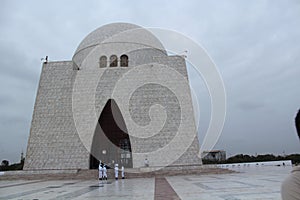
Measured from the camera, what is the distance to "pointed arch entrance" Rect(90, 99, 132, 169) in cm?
1669

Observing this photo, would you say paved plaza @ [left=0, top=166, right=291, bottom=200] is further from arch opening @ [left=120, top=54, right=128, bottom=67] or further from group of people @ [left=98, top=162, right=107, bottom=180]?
arch opening @ [left=120, top=54, right=128, bottom=67]

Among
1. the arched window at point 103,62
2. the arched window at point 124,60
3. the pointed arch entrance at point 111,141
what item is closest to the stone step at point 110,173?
the pointed arch entrance at point 111,141

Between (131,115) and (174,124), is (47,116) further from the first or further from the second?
(174,124)

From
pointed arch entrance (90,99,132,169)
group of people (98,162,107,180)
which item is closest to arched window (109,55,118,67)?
pointed arch entrance (90,99,132,169)

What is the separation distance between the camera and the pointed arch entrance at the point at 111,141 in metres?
16.7

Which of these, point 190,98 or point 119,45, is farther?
point 119,45

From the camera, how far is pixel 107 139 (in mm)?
18469

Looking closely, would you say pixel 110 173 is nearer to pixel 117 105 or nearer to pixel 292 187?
pixel 117 105

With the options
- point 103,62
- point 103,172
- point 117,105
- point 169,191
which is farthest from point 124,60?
point 169,191

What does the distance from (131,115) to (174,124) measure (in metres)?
2.26

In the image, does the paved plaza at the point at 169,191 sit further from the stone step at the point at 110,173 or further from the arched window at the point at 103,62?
the arched window at the point at 103,62

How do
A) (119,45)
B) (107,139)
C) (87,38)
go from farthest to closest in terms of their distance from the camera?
(107,139) → (87,38) → (119,45)

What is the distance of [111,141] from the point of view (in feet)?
61.5

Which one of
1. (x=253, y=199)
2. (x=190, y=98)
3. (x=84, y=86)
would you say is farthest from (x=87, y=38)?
(x=253, y=199)
